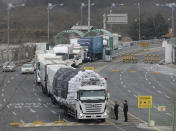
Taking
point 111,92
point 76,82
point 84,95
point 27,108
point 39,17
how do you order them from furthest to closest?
point 39,17 → point 111,92 → point 27,108 → point 76,82 → point 84,95

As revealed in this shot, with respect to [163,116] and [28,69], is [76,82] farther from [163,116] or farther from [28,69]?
[28,69]

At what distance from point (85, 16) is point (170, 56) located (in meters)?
77.0

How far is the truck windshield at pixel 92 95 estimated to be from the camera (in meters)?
33.1

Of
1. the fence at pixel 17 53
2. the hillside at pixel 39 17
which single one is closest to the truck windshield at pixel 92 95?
the fence at pixel 17 53

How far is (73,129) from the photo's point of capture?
31.3 m

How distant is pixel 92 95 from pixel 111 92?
1866 centimetres

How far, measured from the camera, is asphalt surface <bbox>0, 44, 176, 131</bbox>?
110ft

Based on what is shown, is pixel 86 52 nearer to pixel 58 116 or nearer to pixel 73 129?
pixel 58 116

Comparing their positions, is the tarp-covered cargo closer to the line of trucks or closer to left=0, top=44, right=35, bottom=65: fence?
the line of trucks

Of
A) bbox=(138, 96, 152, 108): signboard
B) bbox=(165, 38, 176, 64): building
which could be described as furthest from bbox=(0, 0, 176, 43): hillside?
bbox=(138, 96, 152, 108): signboard

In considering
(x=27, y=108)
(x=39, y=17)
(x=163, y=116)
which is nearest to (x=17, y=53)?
(x=39, y=17)

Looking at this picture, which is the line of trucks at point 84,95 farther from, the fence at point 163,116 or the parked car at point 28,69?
the parked car at point 28,69

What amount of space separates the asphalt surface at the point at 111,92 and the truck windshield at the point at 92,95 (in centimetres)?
169

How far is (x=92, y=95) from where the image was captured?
33250 millimetres
